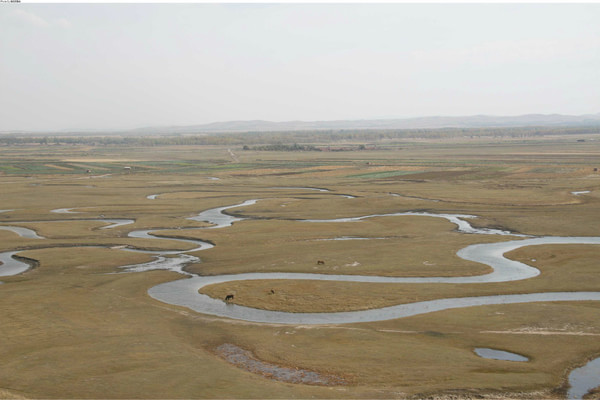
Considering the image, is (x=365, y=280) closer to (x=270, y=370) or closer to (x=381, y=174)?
(x=270, y=370)

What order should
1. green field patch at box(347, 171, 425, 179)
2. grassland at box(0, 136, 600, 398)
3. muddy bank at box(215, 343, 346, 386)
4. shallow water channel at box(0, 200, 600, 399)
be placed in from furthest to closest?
green field patch at box(347, 171, 425, 179) < shallow water channel at box(0, 200, 600, 399) < muddy bank at box(215, 343, 346, 386) < grassland at box(0, 136, 600, 398)

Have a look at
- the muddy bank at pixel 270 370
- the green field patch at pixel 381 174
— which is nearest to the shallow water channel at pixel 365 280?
the muddy bank at pixel 270 370

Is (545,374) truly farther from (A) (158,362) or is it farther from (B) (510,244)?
(B) (510,244)

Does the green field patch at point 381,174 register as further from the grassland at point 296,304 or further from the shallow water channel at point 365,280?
the shallow water channel at point 365,280

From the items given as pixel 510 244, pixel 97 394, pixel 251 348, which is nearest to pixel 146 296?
pixel 251 348

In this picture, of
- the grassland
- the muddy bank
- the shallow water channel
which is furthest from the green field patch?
the muddy bank

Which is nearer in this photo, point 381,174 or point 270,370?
point 270,370

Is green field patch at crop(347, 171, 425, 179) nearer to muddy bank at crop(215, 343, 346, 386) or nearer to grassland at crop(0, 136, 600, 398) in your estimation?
grassland at crop(0, 136, 600, 398)

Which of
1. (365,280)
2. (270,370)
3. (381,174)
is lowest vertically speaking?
(365,280)

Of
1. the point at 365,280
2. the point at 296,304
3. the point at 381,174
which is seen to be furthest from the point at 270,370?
the point at 381,174
